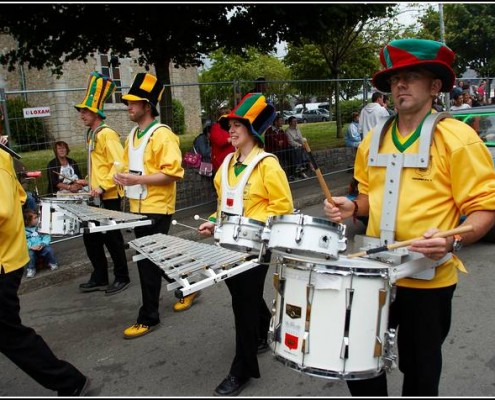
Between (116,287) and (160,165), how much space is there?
189cm

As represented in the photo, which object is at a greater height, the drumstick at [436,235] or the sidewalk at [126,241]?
the drumstick at [436,235]

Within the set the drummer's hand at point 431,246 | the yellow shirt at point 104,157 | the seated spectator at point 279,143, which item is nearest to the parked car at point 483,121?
the seated spectator at point 279,143

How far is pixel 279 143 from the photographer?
9992mm

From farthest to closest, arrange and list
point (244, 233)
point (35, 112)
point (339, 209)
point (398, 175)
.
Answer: point (35, 112) → point (244, 233) → point (339, 209) → point (398, 175)

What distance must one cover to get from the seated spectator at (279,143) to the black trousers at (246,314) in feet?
21.1

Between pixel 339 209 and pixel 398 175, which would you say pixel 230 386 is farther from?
pixel 398 175

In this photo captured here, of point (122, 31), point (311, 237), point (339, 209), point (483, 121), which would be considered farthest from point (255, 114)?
point (122, 31)

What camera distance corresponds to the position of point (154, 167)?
452 cm

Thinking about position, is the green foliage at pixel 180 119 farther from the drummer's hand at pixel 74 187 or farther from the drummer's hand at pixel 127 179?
the drummer's hand at pixel 127 179

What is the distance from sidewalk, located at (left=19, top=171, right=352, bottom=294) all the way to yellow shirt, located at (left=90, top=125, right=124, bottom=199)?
52.2 inches

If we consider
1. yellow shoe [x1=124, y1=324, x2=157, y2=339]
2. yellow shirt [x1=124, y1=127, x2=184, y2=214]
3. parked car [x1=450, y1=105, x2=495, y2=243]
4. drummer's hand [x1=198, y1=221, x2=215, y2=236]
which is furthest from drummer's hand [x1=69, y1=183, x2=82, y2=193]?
parked car [x1=450, y1=105, x2=495, y2=243]

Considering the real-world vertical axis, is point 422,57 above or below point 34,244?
above

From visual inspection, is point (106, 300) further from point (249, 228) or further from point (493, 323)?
point (493, 323)

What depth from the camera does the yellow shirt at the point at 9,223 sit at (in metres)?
3.00
